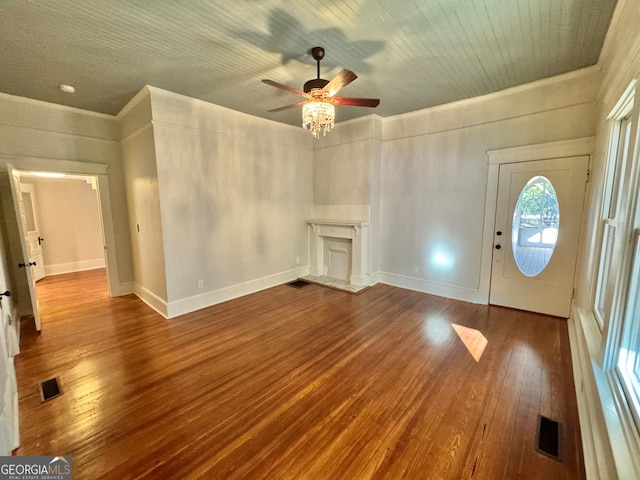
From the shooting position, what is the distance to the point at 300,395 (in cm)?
221

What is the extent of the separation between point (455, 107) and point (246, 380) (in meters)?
4.63

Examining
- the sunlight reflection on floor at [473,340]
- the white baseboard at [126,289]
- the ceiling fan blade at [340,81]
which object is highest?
the ceiling fan blade at [340,81]

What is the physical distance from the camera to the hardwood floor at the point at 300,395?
165 centimetres

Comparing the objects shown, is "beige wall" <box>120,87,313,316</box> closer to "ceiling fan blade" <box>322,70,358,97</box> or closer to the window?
"ceiling fan blade" <box>322,70,358,97</box>

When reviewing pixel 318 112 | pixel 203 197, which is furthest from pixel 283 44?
pixel 203 197

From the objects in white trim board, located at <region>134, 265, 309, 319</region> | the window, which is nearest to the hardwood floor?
white trim board, located at <region>134, 265, 309, 319</region>

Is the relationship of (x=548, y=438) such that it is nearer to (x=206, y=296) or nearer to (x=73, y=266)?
(x=206, y=296)

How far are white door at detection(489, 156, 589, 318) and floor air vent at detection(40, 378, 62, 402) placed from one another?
5.19 meters

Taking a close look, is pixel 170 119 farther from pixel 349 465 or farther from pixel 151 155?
pixel 349 465

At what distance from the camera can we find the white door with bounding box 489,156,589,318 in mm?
3344

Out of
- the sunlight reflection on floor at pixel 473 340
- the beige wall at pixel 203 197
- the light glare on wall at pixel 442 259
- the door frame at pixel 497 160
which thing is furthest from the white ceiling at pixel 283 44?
the sunlight reflection on floor at pixel 473 340

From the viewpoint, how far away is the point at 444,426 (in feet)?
6.23

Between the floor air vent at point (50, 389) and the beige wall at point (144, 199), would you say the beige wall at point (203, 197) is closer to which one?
the beige wall at point (144, 199)

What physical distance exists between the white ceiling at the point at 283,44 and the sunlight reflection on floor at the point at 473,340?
3.11 meters
